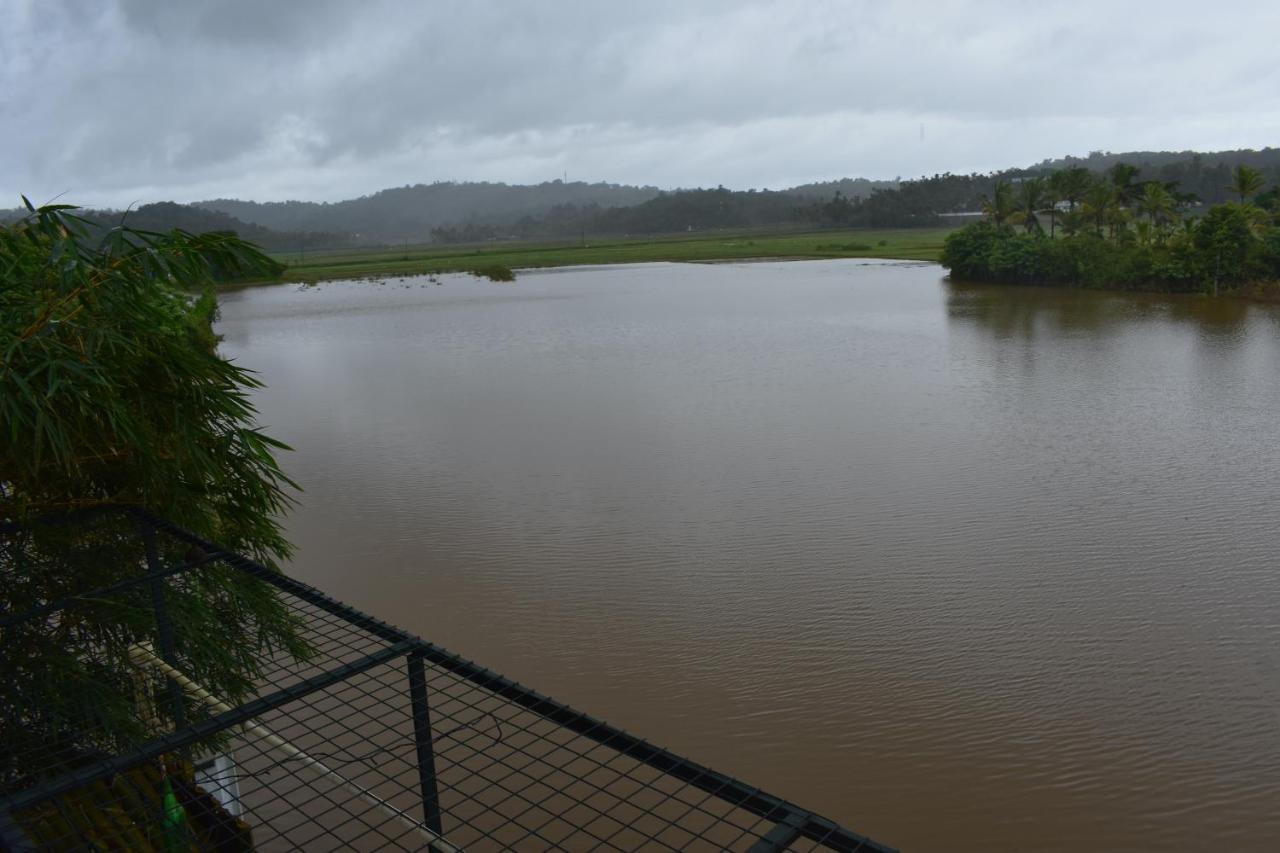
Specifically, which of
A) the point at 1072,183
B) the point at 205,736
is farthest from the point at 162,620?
the point at 1072,183

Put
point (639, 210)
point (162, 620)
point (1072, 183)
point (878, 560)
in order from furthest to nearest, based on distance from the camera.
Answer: point (639, 210) → point (1072, 183) → point (878, 560) → point (162, 620)

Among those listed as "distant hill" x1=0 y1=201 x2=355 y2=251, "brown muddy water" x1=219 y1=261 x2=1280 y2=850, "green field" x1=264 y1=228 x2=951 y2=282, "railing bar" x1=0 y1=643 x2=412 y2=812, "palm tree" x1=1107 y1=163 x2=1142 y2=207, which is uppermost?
"distant hill" x1=0 y1=201 x2=355 y2=251

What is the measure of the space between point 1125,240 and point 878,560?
2475cm

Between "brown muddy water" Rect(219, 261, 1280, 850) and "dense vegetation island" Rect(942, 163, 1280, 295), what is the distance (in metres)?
7.99

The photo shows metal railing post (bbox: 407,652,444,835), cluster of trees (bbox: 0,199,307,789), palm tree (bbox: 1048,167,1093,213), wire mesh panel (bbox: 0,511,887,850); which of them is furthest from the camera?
palm tree (bbox: 1048,167,1093,213)

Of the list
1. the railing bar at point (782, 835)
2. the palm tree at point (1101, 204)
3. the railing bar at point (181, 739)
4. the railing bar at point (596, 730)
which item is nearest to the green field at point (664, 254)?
the palm tree at point (1101, 204)

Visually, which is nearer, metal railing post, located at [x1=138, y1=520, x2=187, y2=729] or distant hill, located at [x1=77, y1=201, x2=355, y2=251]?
metal railing post, located at [x1=138, y1=520, x2=187, y2=729]

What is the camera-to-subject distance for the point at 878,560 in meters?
7.11

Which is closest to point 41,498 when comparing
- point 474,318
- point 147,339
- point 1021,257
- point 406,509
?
point 147,339

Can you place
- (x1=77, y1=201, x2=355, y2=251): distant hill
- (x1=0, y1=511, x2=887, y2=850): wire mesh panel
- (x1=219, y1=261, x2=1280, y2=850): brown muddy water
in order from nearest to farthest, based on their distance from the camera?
(x1=0, y1=511, x2=887, y2=850): wire mesh panel
(x1=219, y1=261, x2=1280, y2=850): brown muddy water
(x1=77, y1=201, x2=355, y2=251): distant hill

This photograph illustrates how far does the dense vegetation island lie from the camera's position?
23078 millimetres

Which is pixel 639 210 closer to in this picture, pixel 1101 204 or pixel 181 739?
pixel 1101 204

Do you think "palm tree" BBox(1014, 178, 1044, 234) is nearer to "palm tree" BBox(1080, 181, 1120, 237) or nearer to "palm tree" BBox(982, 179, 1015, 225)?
"palm tree" BBox(982, 179, 1015, 225)

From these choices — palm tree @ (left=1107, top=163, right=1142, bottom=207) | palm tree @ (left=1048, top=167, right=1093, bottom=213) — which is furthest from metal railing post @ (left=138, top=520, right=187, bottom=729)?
palm tree @ (left=1048, top=167, right=1093, bottom=213)
